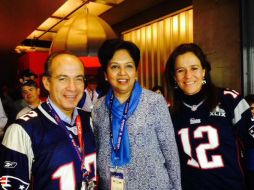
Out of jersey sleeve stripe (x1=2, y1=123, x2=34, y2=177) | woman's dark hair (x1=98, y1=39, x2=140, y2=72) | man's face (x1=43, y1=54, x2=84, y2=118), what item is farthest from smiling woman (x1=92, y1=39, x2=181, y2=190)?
jersey sleeve stripe (x1=2, y1=123, x2=34, y2=177)

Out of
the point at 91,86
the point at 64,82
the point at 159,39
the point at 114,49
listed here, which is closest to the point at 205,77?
the point at 114,49

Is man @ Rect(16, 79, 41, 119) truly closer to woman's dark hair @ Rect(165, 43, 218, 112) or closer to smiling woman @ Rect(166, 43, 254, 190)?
woman's dark hair @ Rect(165, 43, 218, 112)

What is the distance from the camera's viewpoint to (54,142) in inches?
65.6

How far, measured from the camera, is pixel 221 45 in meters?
4.98

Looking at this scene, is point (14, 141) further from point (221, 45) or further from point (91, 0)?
point (91, 0)

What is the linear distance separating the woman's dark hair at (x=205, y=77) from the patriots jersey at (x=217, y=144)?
53 millimetres

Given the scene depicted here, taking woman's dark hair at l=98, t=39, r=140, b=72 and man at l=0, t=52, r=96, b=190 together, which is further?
woman's dark hair at l=98, t=39, r=140, b=72

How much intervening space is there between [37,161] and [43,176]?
0.30 ft

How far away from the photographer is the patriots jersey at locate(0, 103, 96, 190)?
1.54 meters

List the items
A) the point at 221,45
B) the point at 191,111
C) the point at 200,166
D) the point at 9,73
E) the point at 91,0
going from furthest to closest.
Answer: the point at 9,73, the point at 91,0, the point at 221,45, the point at 191,111, the point at 200,166

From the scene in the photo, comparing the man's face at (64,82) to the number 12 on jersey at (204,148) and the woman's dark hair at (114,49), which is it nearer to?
the woman's dark hair at (114,49)

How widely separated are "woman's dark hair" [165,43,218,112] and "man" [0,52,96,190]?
798 millimetres

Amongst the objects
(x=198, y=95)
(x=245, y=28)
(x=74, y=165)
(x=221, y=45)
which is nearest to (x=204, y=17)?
(x=221, y=45)

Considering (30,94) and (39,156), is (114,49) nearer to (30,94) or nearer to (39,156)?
(39,156)
